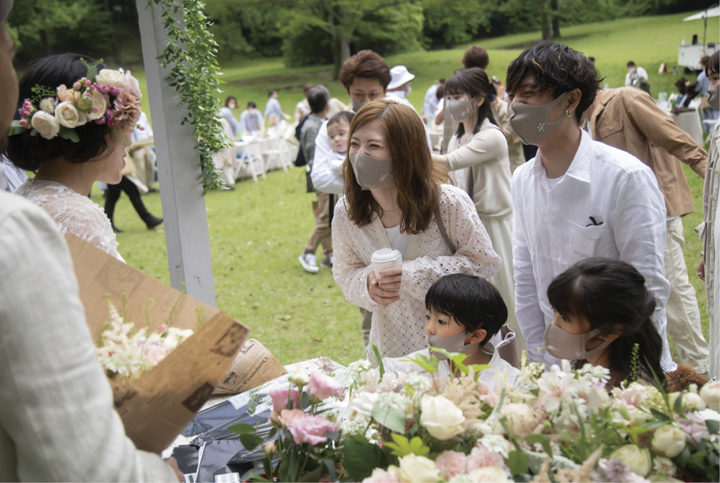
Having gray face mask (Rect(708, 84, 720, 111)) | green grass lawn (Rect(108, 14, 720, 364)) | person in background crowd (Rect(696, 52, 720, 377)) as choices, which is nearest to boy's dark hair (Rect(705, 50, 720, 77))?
gray face mask (Rect(708, 84, 720, 111))

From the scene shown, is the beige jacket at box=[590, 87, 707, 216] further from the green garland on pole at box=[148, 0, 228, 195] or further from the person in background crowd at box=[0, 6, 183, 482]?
the person in background crowd at box=[0, 6, 183, 482]

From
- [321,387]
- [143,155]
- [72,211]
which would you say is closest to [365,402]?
[321,387]

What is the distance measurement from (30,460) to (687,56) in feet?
65.1

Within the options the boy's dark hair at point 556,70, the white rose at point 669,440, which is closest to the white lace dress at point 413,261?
the boy's dark hair at point 556,70

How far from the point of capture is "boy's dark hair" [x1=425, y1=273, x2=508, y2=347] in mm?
2193

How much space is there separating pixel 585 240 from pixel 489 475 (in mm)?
1375

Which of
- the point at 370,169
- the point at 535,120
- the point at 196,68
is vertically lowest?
the point at 370,169

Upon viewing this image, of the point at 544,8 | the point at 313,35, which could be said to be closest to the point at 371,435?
the point at 544,8

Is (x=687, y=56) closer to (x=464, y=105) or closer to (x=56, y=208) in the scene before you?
(x=464, y=105)

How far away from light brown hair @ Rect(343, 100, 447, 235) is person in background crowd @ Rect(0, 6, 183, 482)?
1659 millimetres

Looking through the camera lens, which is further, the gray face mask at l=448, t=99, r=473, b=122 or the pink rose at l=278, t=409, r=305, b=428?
the gray face mask at l=448, t=99, r=473, b=122

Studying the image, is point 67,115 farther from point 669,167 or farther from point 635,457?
point 669,167

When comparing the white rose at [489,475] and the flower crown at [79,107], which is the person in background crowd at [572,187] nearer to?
the white rose at [489,475]

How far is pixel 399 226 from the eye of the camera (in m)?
2.53
